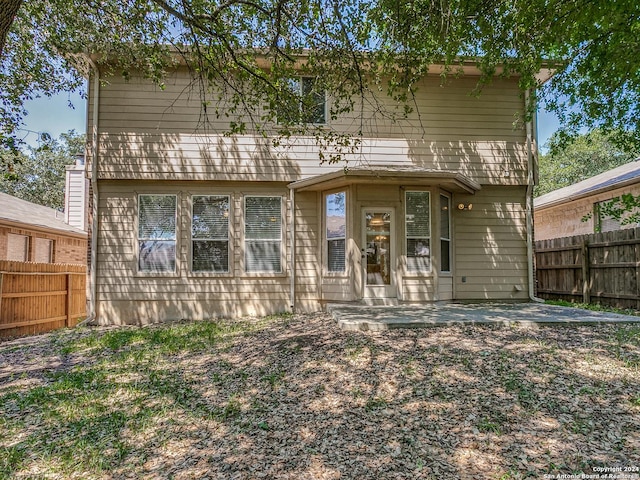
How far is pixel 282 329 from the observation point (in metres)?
6.33

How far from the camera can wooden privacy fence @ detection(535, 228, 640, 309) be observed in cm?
786

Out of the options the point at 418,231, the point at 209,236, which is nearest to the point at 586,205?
the point at 418,231

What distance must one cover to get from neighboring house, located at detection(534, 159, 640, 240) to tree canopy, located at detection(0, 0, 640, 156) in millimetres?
4563

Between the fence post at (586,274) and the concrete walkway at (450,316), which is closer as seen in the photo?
the concrete walkway at (450,316)

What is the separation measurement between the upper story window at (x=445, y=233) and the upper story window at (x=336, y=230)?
7.02ft

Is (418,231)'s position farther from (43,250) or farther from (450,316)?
(43,250)

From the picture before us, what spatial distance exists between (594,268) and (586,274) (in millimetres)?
218

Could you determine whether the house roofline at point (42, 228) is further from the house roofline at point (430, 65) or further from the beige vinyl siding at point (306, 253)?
the beige vinyl siding at point (306, 253)

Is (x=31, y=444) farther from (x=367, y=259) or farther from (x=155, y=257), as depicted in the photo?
(x=367, y=259)

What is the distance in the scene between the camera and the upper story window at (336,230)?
786 centimetres

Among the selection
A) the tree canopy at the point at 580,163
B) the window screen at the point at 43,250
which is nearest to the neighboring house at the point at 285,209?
the window screen at the point at 43,250

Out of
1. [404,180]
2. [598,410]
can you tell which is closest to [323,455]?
[598,410]

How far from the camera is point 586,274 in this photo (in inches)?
350

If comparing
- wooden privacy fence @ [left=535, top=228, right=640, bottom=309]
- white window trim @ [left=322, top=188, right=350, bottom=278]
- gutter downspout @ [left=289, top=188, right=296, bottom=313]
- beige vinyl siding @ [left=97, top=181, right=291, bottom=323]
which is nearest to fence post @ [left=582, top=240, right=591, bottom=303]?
wooden privacy fence @ [left=535, top=228, right=640, bottom=309]
